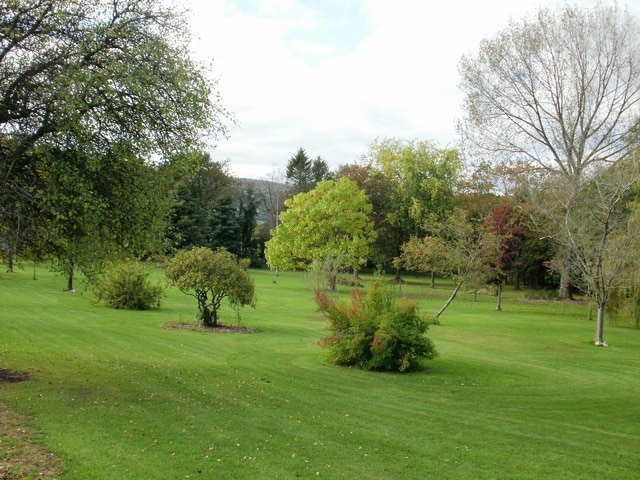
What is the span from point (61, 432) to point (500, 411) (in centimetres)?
756

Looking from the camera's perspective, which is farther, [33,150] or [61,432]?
[33,150]

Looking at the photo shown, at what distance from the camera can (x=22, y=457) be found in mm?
7152

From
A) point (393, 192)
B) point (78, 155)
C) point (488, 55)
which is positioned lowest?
point (78, 155)

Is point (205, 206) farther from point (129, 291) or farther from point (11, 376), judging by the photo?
point (11, 376)

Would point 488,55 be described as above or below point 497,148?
above

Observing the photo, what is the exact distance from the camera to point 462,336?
76.3 feet

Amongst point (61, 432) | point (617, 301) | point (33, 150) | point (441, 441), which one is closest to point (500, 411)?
point (441, 441)

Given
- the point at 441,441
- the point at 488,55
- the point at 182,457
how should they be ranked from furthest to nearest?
the point at 488,55
the point at 441,441
the point at 182,457

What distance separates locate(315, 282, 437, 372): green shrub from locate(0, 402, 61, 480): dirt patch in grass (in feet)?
27.2

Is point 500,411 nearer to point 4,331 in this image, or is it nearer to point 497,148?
point 4,331

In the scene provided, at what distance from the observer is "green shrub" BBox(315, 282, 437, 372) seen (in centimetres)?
1488

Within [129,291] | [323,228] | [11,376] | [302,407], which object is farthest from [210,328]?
[323,228]

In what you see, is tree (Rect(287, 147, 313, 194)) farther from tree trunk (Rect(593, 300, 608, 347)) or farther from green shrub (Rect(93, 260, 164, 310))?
tree trunk (Rect(593, 300, 608, 347))

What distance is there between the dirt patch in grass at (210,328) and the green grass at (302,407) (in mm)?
824
